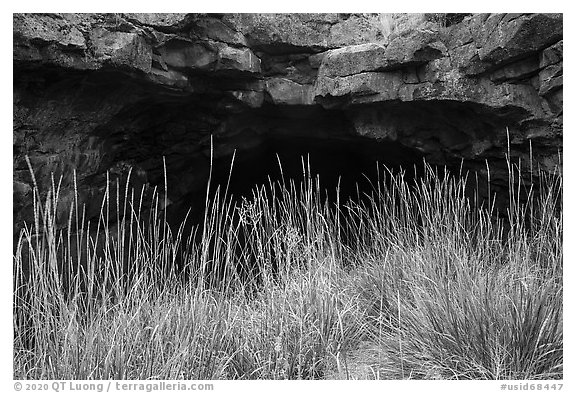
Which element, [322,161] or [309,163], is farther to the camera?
[322,161]

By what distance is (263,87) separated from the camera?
4434mm

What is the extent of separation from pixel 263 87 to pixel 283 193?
1.26 m

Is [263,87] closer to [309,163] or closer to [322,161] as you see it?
[309,163]

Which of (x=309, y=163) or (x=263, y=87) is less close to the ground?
(x=263, y=87)

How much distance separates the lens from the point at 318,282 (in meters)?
3.08

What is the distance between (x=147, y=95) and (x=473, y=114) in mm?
2716

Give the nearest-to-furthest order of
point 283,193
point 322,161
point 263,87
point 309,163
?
point 283,193
point 263,87
point 309,163
point 322,161

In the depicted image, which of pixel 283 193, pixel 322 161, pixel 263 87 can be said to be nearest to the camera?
pixel 283 193

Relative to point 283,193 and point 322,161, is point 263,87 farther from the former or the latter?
point 322,161

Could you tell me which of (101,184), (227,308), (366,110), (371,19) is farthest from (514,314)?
(101,184)

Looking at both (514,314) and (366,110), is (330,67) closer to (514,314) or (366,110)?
(366,110)

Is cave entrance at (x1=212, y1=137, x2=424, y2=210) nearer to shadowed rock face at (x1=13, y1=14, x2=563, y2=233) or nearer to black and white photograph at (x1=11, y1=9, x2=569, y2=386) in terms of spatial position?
black and white photograph at (x1=11, y1=9, x2=569, y2=386)

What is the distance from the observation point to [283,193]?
3598 mm

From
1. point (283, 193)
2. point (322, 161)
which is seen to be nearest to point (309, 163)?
point (322, 161)
